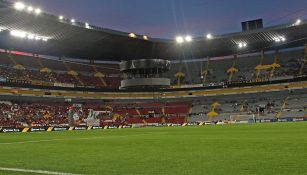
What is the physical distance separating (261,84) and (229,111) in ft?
32.8

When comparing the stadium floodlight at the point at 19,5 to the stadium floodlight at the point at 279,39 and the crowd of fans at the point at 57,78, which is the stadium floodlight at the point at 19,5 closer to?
the crowd of fans at the point at 57,78

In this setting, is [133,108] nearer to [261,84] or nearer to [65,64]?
[65,64]

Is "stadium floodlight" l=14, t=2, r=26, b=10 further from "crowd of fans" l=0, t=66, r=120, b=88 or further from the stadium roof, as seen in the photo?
"crowd of fans" l=0, t=66, r=120, b=88

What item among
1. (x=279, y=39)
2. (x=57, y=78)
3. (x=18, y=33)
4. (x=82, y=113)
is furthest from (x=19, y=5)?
(x=279, y=39)

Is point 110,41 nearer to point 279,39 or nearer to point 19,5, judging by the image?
point 19,5

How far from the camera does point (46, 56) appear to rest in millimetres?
82188

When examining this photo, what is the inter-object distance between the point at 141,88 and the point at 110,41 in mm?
19879

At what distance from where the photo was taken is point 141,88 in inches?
2253

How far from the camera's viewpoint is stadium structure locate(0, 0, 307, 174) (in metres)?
62.4

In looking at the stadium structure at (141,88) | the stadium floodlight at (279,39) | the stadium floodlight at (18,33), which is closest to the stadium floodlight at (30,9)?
the stadium structure at (141,88)

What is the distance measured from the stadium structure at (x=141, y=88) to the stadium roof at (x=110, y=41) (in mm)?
206

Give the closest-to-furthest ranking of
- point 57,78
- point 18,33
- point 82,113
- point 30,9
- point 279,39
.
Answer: point 30,9, point 18,33, point 82,113, point 279,39, point 57,78

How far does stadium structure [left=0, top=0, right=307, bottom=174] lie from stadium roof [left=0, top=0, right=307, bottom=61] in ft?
0.68

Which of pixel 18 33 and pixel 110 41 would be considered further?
pixel 110 41
